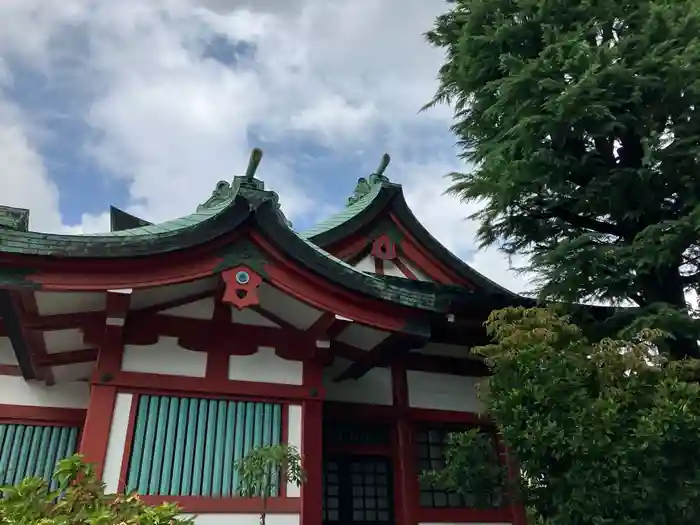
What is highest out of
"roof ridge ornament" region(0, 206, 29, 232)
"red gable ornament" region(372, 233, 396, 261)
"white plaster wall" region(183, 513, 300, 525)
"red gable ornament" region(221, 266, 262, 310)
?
"red gable ornament" region(372, 233, 396, 261)

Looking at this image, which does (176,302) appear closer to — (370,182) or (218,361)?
(218,361)

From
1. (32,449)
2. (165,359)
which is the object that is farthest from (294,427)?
(32,449)

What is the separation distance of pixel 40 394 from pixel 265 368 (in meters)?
3.00

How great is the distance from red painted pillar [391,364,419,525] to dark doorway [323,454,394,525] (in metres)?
0.15

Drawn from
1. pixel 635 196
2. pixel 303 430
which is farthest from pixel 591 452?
pixel 635 196

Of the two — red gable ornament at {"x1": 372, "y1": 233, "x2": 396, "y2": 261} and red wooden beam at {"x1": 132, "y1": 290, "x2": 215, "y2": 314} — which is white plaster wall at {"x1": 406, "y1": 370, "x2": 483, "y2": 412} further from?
red wooden beam at {"x1": 132, "y1": 290, "x2": 215, "y2": 314}

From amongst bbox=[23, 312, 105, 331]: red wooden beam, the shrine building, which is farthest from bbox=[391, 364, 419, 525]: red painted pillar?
bbox=[23, 312, 105, 331]: red wooden beam

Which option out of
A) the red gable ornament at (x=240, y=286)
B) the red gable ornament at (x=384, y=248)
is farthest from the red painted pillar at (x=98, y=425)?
the red gable ornament at (x=384, y=248)

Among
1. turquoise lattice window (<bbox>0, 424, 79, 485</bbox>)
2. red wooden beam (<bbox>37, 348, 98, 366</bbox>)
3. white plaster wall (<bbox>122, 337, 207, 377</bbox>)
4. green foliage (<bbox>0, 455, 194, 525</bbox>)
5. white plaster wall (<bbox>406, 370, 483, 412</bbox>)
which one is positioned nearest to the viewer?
green foliage (<bbox>0, 455, 194, 525</bbox>)

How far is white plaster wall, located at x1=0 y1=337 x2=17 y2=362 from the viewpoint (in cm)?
775

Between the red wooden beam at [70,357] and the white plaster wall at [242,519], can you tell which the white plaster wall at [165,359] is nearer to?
the red wooden beam at [70,357]

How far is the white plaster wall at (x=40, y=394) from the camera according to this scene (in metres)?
7.65

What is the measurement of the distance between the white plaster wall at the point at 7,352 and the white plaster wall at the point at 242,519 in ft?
10.8

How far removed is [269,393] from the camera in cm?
720
